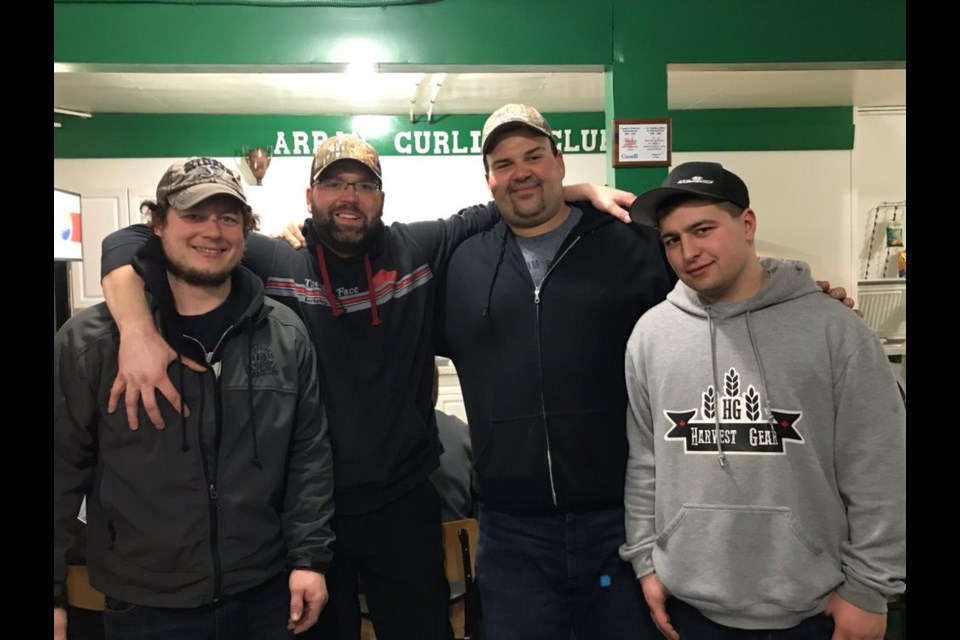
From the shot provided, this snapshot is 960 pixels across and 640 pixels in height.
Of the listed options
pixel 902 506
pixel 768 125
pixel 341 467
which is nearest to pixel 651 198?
pixel 902 506

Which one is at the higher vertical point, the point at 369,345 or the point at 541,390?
the point at 369,345

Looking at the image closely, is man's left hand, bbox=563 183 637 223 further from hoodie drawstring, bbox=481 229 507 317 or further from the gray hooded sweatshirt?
the gray hooded sweatshirt

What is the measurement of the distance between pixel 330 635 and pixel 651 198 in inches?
55.6

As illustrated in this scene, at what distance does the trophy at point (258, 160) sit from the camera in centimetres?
479

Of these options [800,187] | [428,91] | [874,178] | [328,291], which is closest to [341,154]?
[328,291]

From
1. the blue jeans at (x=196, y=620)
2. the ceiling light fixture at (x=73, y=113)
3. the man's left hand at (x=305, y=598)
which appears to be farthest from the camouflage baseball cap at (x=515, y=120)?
the ceiling light fixture at (x=73, y=113)

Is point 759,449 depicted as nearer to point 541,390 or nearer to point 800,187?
point 541,390

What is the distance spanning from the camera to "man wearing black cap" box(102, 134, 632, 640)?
1741 mm

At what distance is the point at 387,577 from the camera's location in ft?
5.82

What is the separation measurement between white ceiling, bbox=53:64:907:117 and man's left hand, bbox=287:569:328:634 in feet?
9.62

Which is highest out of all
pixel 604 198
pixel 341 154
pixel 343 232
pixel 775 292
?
pixel 341 154

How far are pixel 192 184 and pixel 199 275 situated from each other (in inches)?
8.8

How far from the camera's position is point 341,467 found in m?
1.73

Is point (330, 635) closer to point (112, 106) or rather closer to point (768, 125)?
point (112, 106)
